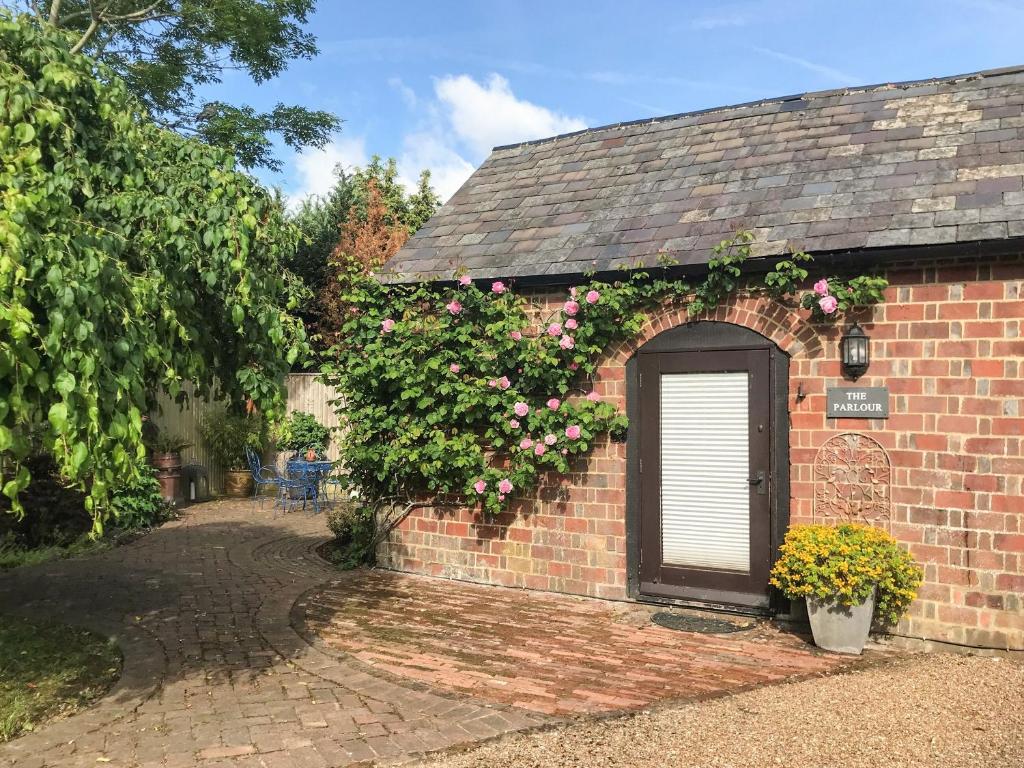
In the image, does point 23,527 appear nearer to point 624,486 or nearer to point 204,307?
point 204,307

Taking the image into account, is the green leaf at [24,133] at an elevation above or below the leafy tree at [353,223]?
below

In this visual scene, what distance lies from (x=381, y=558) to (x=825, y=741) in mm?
5562

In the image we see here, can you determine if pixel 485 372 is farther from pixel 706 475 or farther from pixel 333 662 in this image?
pixel 333 662

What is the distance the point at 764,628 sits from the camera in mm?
6492

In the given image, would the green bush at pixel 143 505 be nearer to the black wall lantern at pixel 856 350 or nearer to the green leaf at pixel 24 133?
the green leaf at pixel 24 133

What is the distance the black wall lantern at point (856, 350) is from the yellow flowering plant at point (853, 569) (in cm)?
126

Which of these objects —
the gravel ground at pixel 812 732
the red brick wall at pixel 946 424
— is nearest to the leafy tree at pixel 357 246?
the red brick wall at pixel 946 424

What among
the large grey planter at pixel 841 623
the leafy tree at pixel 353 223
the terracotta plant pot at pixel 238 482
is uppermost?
the leafy tree at pixel 353 223

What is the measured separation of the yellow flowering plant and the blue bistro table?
893 centimetres

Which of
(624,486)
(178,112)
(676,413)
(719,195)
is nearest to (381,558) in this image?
(624,486)

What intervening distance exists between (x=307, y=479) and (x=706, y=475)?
827 cm

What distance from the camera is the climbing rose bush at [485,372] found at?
7191mm

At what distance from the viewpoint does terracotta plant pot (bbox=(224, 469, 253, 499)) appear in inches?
579

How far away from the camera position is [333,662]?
5.63m
